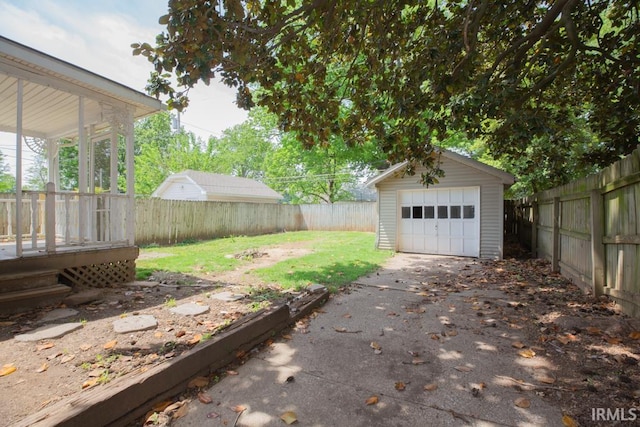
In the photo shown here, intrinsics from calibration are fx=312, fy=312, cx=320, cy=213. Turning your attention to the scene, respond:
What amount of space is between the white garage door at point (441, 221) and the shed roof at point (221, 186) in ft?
43.9

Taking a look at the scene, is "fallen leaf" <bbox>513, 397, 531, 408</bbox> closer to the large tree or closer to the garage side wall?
the large tree

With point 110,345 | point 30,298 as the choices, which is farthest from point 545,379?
point 30,298

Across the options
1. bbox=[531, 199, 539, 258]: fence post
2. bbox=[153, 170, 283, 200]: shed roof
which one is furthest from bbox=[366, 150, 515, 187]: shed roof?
bbox=[153, 170, 283, 200]: shed roof

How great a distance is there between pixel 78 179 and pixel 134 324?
162 inches

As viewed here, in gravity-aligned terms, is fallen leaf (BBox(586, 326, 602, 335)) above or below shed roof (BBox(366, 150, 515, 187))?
below

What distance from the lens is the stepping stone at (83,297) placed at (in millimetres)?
4362

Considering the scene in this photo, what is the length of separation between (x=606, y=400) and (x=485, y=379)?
0.77 meters

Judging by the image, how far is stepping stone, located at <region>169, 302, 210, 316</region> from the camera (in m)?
4.00

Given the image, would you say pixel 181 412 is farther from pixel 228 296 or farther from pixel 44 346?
pixel 228 296

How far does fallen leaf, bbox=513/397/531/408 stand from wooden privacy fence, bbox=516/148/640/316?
7.72 ft

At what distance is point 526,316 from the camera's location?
421cm

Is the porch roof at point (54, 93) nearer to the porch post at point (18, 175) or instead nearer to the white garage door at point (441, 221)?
the porch post at point (18, 175)

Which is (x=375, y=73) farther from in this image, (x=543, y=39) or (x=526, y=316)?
(x=526, y=316)

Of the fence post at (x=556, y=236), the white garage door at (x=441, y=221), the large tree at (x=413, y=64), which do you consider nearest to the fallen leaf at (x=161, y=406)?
the large tree at (x=413, y=64)
